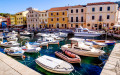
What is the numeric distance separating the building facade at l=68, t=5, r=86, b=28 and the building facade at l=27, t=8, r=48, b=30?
12.1 meters

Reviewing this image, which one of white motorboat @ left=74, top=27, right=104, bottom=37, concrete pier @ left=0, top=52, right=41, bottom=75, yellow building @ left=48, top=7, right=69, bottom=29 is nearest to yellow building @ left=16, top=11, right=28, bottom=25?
yellow building @ left=48, top=7, right=69, bottom=29

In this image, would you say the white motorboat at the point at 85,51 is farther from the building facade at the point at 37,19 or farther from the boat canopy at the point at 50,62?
the building facade at the point at 37,19

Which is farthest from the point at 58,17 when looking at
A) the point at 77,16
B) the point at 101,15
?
the point at 101,15

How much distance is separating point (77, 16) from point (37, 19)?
64.5 feet

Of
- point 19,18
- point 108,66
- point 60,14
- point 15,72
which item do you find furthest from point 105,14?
point 19,18

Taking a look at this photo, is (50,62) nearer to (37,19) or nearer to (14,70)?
(14,70)

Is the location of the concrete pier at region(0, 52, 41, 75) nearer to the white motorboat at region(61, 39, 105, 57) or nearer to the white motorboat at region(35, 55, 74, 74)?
the white motorboat at region(35, 55, 74, 74)

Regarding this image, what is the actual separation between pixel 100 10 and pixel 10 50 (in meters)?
32.0

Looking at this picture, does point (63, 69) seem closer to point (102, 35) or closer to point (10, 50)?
point (10, 50)

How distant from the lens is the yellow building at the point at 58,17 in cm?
4219

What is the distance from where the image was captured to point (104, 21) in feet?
118

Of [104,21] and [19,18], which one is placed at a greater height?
[19,18]

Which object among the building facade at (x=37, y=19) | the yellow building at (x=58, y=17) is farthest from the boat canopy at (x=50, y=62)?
the building facade at (x=37, y=19)

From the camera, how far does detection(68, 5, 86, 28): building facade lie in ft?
128
